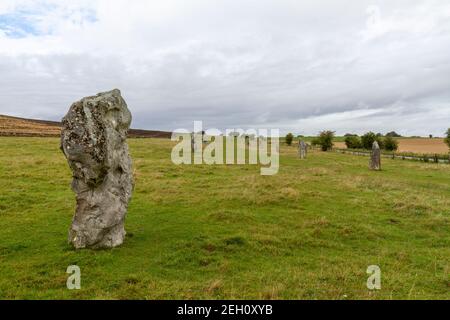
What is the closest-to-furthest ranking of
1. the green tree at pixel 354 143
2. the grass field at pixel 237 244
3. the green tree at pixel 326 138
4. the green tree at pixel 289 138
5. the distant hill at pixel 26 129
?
the grass field at pixel 237 244
the distant hill at pixel 26 129
the green tree at pixel 326 138
the green tree at pixel 354 143
the green tree at pixel 289 138

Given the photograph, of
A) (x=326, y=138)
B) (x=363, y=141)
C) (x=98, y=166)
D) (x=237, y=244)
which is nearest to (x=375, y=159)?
(x=237, y=244)

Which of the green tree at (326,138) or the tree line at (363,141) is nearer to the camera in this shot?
the tree line at (363,141)

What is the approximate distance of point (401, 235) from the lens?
1489 centimetres

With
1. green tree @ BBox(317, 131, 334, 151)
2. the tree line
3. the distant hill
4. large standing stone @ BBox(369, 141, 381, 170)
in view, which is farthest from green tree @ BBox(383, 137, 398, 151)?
the distant hill

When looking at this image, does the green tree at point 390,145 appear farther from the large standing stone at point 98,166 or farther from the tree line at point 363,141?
the large standing stone at point 98,166

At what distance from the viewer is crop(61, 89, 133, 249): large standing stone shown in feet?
38.6

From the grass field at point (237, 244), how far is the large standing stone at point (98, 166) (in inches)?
28.2

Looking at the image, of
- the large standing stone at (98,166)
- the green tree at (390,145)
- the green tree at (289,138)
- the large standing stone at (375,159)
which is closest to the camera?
the large standing stone at (98,166)

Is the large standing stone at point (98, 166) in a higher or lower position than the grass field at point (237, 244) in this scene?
higher

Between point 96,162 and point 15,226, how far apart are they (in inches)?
242

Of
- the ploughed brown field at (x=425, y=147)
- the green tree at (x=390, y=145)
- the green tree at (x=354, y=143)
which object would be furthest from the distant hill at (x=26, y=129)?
the ploughed brown field at (x=425, y=147)

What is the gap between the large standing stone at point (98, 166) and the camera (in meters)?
11.8

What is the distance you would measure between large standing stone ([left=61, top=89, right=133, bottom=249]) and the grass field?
717mm
